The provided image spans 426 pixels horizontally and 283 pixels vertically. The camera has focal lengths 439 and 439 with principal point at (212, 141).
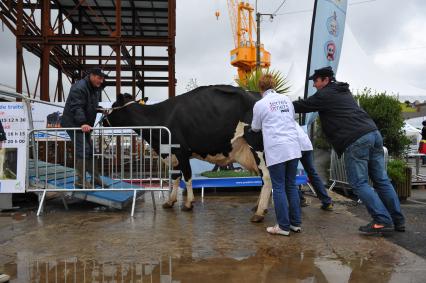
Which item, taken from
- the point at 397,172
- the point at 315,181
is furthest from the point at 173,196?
the point at 397,172

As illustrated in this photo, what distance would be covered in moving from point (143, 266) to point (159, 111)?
3139mm

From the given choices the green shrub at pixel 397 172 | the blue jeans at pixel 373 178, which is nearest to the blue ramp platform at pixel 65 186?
the blue jeans at pixel 373 178

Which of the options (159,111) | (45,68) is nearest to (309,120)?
(159,111)

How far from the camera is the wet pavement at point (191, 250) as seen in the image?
338 centimetres

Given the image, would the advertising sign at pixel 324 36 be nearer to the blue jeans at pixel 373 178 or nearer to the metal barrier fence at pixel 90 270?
the blue jeans at pixel 373 178

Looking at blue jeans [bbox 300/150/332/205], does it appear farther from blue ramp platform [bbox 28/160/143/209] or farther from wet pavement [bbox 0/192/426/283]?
blue ramp platform [bbox 28/160/143/209]

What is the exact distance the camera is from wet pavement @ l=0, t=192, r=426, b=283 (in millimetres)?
3383

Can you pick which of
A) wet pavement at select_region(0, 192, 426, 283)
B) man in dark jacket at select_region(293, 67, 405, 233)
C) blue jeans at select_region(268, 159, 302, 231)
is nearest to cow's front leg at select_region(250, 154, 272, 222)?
wet pavement at select_region(0, 192, 426, 283)

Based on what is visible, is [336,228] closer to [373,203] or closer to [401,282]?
[373,203]

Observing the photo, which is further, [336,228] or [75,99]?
[75,99]

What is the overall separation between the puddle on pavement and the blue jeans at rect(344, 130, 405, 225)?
44.1 inches

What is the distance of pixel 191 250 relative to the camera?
13.4 ft

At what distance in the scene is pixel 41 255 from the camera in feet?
12.9

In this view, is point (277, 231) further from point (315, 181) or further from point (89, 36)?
point (89, 36)
